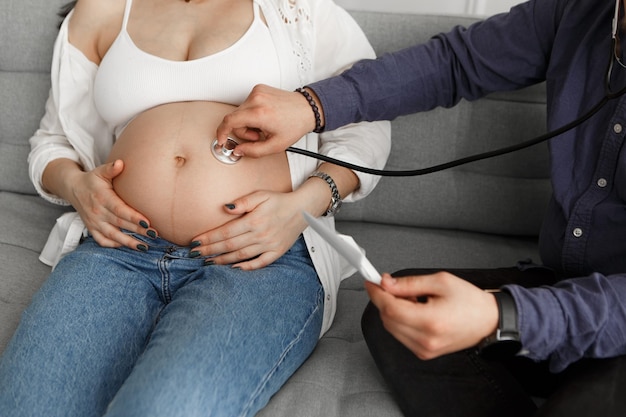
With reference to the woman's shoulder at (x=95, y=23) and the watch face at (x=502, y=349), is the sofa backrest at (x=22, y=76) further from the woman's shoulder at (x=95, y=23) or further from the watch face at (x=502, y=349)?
the watch face at (x=502, y=349)

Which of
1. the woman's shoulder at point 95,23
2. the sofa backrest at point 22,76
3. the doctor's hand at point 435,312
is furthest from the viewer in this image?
the sofa backrest at point 22,76

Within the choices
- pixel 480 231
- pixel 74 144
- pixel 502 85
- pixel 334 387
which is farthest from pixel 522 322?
pixel 74 144

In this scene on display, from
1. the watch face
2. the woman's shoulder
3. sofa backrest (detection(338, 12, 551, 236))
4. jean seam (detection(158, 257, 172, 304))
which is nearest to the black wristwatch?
the watch face

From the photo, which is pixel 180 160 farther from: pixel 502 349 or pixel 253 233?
pixel 502 349

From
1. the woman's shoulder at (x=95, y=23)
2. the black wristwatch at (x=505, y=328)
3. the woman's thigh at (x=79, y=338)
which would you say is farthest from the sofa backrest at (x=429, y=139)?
the black wristwatch at (x=505, y=328)

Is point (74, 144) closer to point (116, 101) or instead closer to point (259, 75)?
point (116, 101)

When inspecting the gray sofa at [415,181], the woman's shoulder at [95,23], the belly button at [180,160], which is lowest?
the gray sofa at [415,181]

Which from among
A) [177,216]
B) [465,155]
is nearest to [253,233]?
[177,216]

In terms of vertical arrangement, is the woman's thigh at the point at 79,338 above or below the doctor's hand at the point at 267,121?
below

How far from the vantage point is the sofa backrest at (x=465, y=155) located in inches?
60.1

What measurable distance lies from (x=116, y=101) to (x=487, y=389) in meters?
0.85

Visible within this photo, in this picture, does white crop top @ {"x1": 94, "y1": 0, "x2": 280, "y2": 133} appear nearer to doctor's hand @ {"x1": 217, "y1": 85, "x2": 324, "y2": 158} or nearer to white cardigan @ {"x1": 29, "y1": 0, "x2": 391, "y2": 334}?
white cardigan @ {"x1": 29, "y1": 0, "x2": 391, "y2": 334}

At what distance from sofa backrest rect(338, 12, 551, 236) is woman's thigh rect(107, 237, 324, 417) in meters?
0.50

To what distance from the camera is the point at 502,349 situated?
2.82ft
